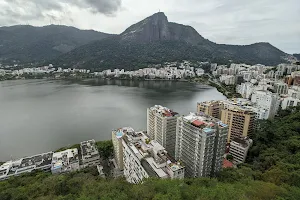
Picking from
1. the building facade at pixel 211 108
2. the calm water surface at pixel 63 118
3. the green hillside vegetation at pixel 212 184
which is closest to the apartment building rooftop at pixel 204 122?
the green hillside vegetation at pixel 212 184

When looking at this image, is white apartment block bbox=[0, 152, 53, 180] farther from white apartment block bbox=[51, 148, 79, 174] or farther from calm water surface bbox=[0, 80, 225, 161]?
calm water surface bbox=[0, 80, 225, 161]

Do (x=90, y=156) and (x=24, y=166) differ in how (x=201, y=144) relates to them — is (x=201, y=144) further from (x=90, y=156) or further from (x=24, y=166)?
(x=24, y=166)

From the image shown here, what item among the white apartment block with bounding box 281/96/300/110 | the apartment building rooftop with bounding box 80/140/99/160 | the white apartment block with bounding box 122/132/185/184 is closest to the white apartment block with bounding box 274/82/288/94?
the white apartment block with bounding box 281/96/300/110

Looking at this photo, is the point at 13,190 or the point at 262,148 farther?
the point at 262,148

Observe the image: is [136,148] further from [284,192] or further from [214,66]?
[214,66]

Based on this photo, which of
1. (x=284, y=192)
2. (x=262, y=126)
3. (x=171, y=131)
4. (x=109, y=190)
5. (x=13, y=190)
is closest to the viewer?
(x=284, y=192)

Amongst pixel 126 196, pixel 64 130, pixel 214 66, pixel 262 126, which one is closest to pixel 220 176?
pixel 126 196

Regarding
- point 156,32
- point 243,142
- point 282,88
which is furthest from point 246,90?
point 156,32
